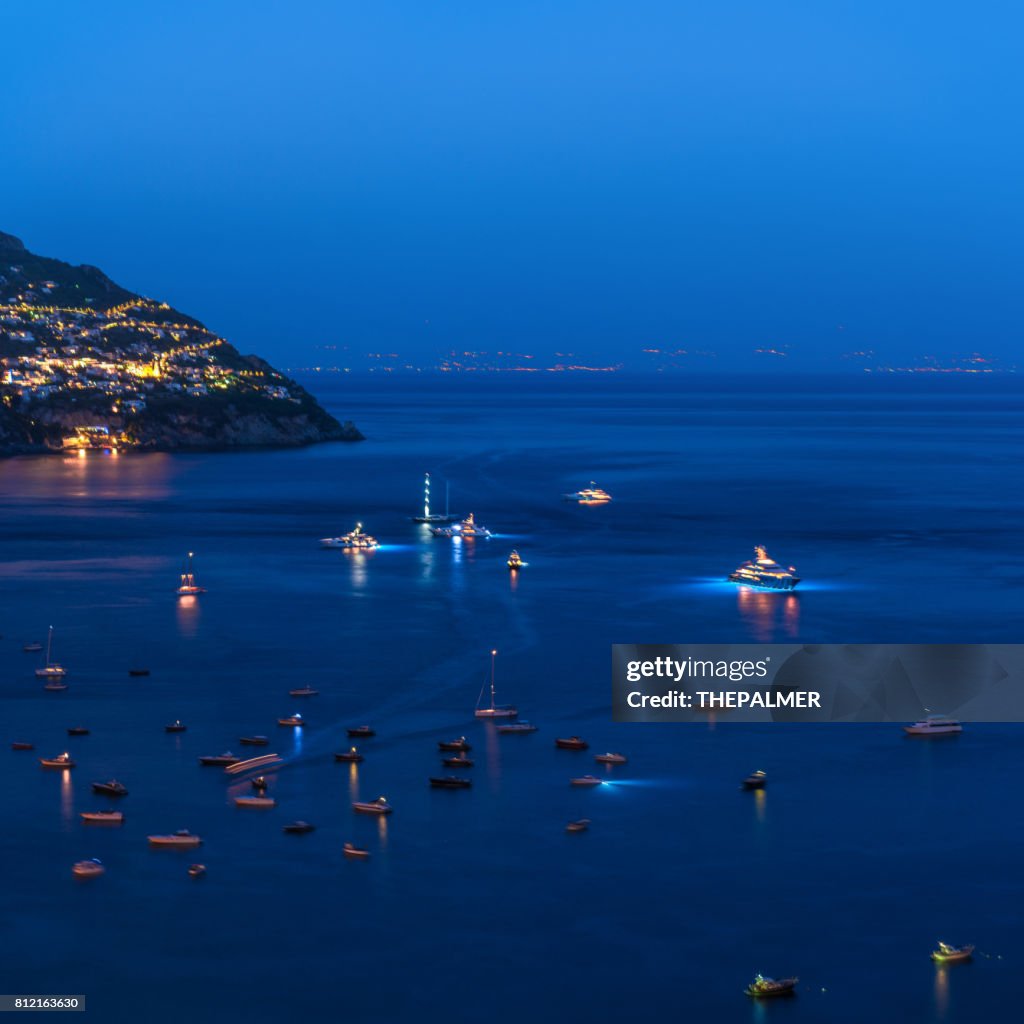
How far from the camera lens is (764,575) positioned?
154ft

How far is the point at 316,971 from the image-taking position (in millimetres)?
19594

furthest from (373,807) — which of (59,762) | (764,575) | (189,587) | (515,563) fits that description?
(515,563)

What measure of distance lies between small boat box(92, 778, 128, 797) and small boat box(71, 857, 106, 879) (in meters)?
3.12

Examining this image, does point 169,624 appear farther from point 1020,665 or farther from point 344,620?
point 1020,665

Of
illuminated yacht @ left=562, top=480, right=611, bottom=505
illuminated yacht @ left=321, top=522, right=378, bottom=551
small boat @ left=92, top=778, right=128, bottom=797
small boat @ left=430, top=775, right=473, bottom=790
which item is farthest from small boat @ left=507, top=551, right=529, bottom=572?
small boat @ left=92, top=778, right=128, bottom=797

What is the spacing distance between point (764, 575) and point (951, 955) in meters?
27.4

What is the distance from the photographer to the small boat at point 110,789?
1014 inches

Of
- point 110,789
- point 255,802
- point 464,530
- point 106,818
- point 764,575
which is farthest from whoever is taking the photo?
point 464,530

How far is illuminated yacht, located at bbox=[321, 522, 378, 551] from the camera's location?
185 ft

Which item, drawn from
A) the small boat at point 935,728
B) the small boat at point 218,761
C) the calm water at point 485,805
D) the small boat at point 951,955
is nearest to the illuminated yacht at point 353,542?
the calm water at point 485,805

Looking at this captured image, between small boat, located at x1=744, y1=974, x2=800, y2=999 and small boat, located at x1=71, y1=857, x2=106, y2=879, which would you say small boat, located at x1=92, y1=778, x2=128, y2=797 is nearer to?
small boat, located at x1=71, y1=857, x2=106, y2=879

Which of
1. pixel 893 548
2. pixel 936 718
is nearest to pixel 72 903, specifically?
pixel 936 718

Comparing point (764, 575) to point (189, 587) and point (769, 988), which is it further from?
point (769, 988)

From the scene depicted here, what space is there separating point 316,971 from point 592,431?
11554cm
